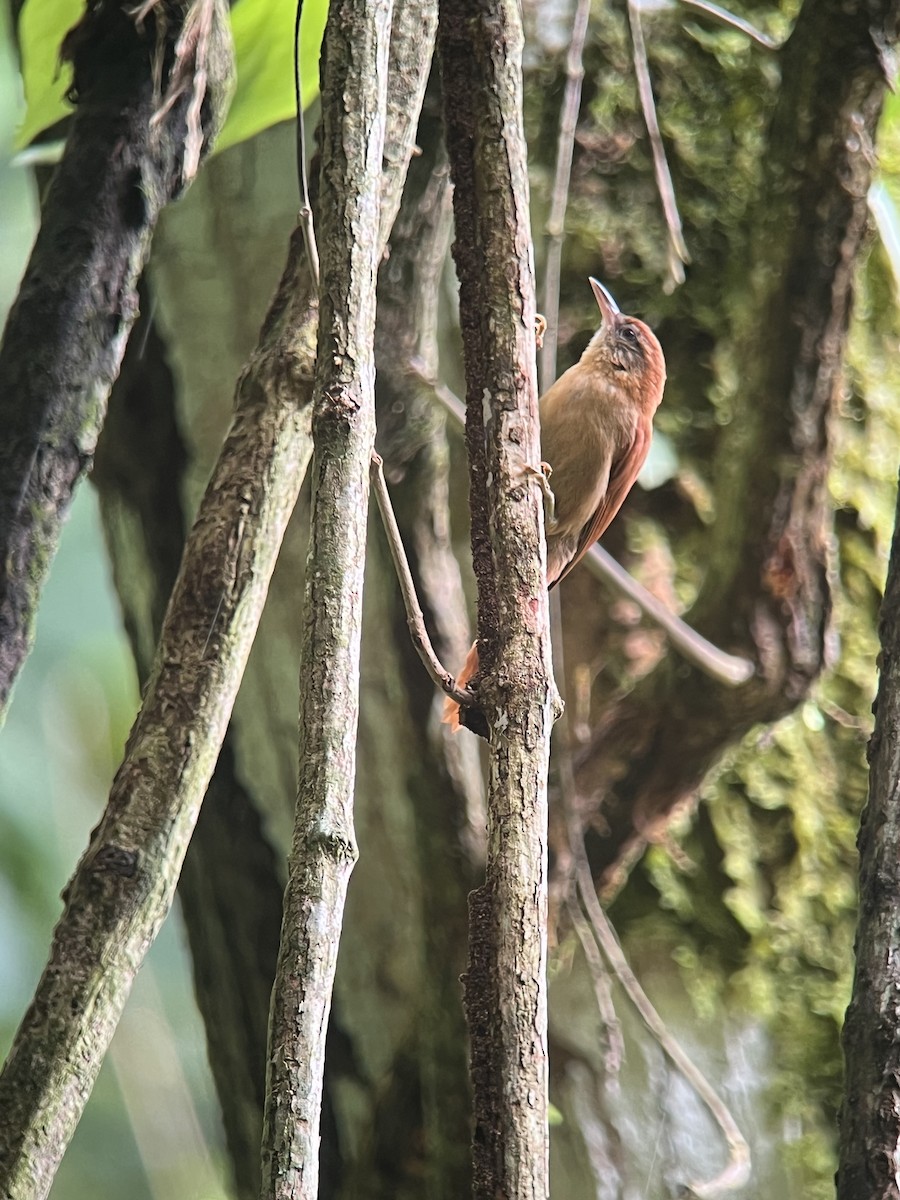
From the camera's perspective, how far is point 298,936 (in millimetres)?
588

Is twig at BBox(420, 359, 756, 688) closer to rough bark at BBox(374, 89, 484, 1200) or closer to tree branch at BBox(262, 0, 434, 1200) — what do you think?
rough bark at BBox(374, 89, 484, 1200)

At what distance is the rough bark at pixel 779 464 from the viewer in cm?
126

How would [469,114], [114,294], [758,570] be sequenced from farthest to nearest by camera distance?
[758,570] < [114,294] < [469,114]

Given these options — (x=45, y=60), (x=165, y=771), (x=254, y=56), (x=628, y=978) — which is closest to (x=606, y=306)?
(x=254, y=56)

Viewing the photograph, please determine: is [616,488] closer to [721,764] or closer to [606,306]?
[606,306]

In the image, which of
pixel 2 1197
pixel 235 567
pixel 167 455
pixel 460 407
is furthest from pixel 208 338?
pixel 2 1197

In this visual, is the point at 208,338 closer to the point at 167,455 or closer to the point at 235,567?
the point at 167,455

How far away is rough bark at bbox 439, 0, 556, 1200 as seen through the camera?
615 millimetres

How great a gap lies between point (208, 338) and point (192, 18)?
434mm

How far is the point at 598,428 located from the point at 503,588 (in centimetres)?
73

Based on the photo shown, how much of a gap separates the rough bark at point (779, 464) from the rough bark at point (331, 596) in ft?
2.09

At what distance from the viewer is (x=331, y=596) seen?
2.12ft

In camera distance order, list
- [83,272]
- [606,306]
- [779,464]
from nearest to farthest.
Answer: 1. [83,272]
2. [779,464]
3. [606,306]

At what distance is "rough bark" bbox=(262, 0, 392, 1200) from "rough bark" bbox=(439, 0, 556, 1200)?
2.8 inches
